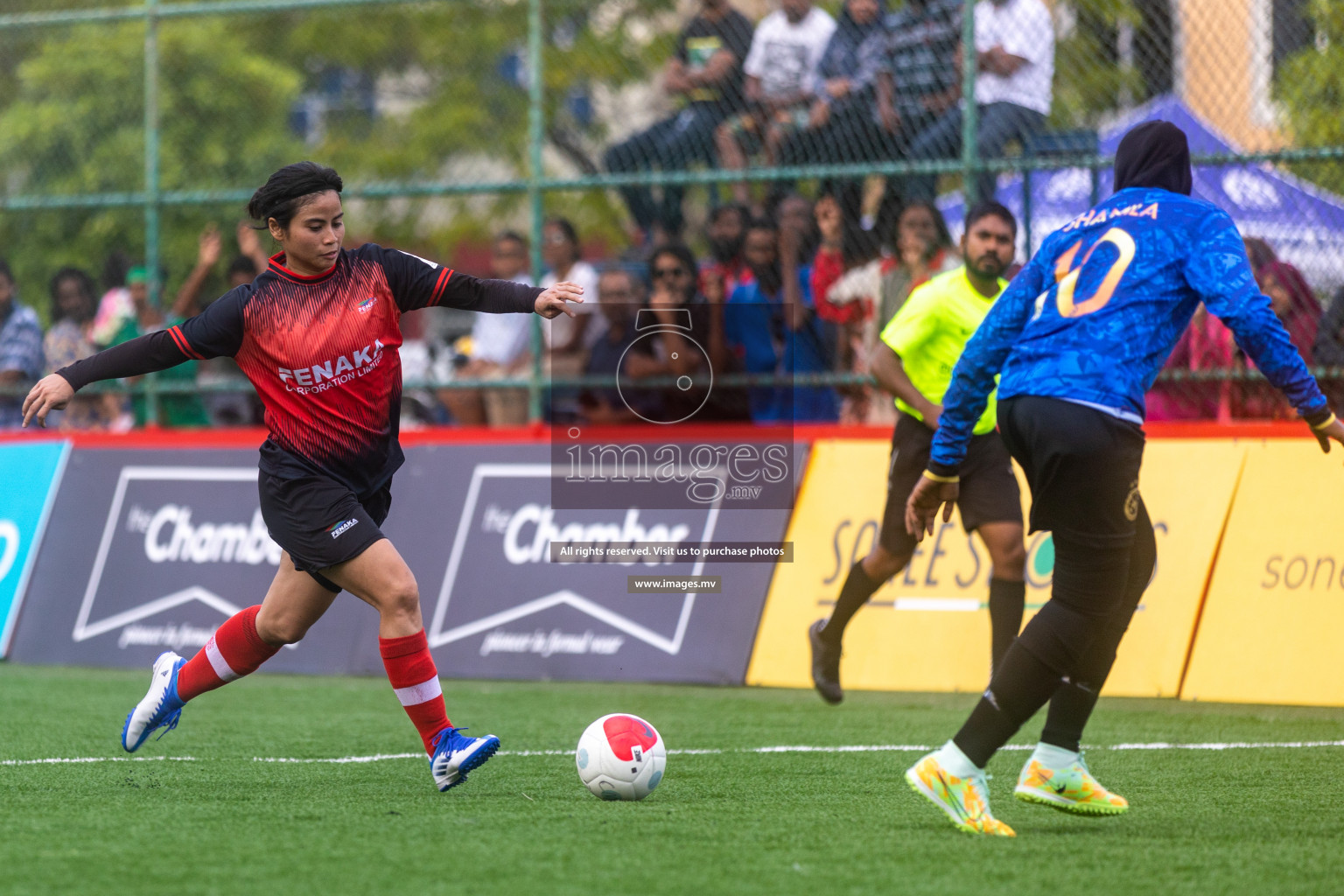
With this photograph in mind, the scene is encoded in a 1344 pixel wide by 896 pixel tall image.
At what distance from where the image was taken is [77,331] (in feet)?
36.6

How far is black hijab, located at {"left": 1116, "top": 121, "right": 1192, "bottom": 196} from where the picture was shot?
4672 millimetres

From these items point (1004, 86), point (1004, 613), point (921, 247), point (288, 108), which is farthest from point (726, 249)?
point (288, 108)

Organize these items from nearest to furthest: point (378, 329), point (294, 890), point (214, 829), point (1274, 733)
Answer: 1. point (294, 890)
2. point (214, 829)
3. point (378, 329)
4. point (1274, 733)

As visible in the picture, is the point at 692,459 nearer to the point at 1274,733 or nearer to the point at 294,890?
the point at 1274,733

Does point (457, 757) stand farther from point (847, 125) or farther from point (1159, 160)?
point (847, 125)

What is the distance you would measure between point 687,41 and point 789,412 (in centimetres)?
288

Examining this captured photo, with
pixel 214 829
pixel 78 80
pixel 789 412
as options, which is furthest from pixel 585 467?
pixel 78 80

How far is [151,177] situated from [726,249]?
3940 millimetres

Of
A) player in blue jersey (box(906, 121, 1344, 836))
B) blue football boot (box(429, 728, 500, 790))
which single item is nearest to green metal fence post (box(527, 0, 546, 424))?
blue football boot (box(429, 728, 500, 790))

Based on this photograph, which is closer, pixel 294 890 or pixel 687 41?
pixel 294 890

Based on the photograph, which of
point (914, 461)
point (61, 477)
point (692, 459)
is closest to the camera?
point (914, 461)

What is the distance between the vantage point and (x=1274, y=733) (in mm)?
6750

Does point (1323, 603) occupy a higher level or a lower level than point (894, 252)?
lower

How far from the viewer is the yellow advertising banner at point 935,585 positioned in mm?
8133
